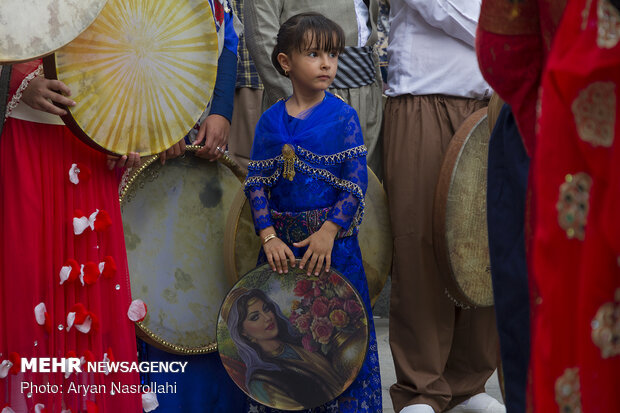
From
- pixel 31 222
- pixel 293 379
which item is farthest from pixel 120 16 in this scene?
pixel 293 379

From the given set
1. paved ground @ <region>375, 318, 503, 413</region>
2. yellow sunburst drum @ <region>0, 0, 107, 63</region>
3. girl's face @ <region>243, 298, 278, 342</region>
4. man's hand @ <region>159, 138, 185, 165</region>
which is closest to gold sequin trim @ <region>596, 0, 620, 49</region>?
yellow sunburst drum @ <region>0, 0, 107, 63</region>

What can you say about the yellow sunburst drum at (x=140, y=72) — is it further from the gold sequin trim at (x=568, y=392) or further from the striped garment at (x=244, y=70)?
the gold sequin trim at (x=568, y=392)

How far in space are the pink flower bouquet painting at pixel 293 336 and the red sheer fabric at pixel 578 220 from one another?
148 cm

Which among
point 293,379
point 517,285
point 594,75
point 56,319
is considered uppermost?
point 594,75

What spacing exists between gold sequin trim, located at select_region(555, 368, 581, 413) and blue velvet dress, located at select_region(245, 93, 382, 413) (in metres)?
1.57

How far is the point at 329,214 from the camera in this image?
9.44ft

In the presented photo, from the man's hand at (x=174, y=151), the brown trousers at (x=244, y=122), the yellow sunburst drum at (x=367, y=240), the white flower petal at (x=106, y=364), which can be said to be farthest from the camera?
the brown trousers at (x=244, y=122)

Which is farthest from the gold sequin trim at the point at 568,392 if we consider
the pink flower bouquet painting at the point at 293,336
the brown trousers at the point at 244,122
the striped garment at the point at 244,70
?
the striped garment at the point at 244,70

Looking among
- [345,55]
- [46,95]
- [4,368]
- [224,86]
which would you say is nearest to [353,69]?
[345,55]

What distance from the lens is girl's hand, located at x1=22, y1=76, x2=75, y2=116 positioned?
2.45 m

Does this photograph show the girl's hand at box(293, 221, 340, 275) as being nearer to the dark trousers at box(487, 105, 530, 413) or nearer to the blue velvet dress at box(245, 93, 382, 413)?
the blue velvet dress at box(245, 93, 382, 413)

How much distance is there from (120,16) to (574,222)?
1.85 m

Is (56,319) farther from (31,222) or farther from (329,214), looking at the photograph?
(329,214)

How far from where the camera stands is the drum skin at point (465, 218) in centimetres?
335
